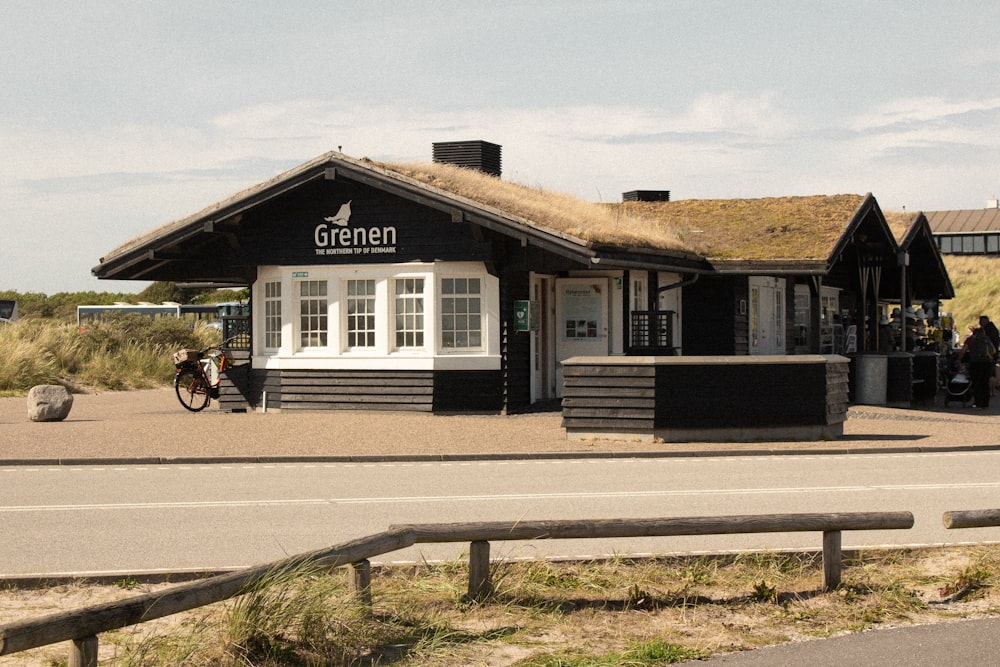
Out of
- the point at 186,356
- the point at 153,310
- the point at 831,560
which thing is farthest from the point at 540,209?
the point at 153,310

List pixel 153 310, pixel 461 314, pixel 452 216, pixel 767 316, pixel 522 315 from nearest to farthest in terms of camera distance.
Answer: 1. pixel 452 216
2. pixel 522 315
3. pixel 461 314
4. pixel 767 316
5. pixel 153 310

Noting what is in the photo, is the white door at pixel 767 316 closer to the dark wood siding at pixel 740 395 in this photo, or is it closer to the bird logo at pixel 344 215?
the bird logo at pixel 344 215

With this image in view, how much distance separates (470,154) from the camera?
28.4 meters

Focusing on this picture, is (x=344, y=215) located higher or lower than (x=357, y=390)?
higher

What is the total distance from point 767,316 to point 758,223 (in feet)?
7.32

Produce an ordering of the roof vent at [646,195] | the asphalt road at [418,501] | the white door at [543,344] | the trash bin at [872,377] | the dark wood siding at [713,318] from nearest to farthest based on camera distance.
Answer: the asphalt road at [418,501]
the white door at [543,344]
the trash bin at [872,377]
the dark wood siding at [713,318]
the roof vent at [646,195]

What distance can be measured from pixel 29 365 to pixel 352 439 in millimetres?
15731

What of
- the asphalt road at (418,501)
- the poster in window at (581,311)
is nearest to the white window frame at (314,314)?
the poster in window at (581,311)

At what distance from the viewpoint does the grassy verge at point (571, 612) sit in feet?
20.6

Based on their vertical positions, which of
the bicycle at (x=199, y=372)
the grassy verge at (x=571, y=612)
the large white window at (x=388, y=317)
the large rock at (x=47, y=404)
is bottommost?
the grassy verge at (x=571, y=612)

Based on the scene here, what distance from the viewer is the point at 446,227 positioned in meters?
22.7

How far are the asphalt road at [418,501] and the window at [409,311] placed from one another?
21.8 ft

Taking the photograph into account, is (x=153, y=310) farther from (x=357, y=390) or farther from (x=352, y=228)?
(x=357, y=390)

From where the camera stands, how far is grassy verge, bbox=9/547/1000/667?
6.27 metres
